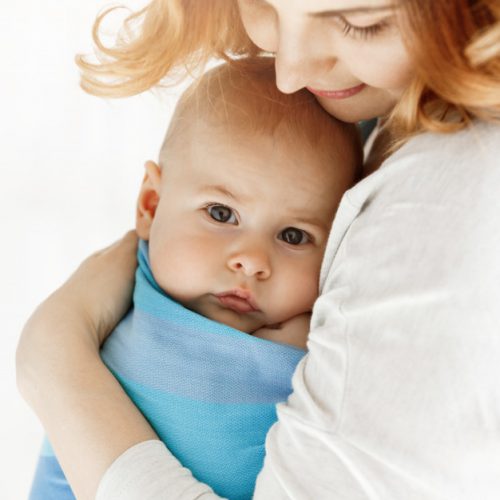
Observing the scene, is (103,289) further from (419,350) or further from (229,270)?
(419,350)

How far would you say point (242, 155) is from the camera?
4.47 ft

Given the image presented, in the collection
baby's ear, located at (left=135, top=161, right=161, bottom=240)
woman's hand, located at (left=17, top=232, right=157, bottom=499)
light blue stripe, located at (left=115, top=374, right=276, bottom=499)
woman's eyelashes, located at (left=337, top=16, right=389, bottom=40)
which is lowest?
light blue stripe, located at (left=115, top=374, right=276, bottom=499)

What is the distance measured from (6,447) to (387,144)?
4.57ft

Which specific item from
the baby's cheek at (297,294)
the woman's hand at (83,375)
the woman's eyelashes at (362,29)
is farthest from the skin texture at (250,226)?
the woman's eyelashes at (362,29)

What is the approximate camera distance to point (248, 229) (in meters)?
1.37

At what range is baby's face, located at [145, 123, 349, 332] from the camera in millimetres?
1338

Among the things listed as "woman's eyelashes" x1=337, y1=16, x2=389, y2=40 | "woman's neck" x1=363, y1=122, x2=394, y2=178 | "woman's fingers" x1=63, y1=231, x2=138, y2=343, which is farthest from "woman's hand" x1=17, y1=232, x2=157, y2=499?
"woman's eyelashes" x1=337, y1=16, x2=389, y2=40

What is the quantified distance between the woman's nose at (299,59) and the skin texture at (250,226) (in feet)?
0.73

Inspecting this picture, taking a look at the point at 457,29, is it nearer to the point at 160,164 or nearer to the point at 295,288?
the point at 295,288

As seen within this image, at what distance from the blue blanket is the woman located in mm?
108

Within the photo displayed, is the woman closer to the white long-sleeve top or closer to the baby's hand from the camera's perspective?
the white long-sleeve top

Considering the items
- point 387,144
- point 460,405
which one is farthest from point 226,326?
point 460,405

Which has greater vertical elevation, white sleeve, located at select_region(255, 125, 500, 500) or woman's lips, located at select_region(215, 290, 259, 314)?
white sleeve, located at select_region(255, 125, 500, 500)

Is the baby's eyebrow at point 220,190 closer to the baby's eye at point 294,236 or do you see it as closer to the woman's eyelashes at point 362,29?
the baby's eye at point 294,236
